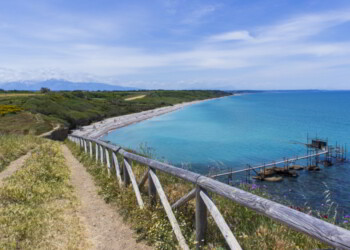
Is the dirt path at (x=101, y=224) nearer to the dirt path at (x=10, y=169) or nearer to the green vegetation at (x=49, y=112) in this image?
the dirt path at (x=10, y=169)

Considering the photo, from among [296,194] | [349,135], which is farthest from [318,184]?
[349,135]

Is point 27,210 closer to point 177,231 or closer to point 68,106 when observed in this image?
point 177,231

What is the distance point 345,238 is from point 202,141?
61440 millimetres

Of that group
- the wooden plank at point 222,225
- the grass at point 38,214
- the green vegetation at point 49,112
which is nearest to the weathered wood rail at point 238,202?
the wooden plank at point 222,225

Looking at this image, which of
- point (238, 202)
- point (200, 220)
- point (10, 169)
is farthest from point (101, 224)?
point (10, 169)

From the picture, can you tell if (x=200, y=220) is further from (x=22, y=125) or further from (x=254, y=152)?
(x=254, y=152)

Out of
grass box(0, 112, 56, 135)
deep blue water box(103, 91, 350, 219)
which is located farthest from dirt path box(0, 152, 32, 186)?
grass box(0, 112, 56, 135)

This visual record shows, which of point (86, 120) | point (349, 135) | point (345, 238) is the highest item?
point (345, 238)

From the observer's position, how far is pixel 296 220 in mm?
2789

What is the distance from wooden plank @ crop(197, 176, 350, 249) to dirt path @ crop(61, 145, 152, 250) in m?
2.55

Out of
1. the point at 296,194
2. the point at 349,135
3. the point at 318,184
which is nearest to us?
the point at 296,194

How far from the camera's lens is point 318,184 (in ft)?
104

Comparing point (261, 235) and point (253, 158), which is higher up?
point (261, 235)

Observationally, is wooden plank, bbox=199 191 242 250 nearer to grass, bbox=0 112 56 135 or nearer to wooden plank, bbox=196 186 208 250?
wooden plank, bbox=196 186 208 250
